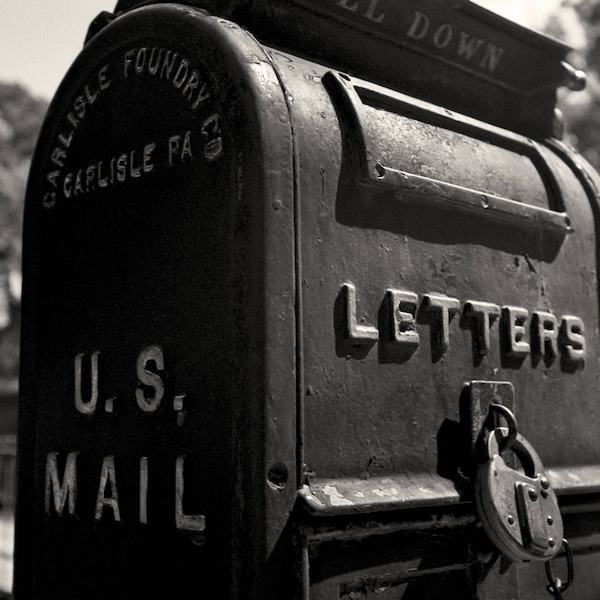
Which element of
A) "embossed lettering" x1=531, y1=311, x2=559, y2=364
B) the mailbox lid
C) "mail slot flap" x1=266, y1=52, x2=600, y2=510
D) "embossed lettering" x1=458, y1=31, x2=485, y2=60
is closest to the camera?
the mailbox lid

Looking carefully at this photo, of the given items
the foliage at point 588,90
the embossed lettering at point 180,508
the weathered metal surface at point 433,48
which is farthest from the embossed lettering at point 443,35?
the foliage at point 588,90

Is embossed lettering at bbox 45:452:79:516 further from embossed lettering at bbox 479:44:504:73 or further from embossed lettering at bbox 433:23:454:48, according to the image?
embossed lettering at bbox 479:44:504:73

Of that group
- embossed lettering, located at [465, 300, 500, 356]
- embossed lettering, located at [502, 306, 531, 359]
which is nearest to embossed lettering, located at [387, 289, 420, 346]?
embossed lettering, located at [465, 300, 500, 356]

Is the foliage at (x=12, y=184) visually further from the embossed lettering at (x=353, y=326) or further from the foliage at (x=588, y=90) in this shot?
the embossed lettering at (x=353, y=326)

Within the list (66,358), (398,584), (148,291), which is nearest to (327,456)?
(398,584)

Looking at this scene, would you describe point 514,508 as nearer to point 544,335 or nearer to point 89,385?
point 544,335

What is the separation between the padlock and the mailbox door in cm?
5

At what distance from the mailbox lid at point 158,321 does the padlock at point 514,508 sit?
461 mm

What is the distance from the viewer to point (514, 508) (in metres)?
1.72

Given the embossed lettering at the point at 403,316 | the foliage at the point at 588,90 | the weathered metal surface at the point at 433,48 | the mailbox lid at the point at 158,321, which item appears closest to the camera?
the mailbox lid at the point at 158,321

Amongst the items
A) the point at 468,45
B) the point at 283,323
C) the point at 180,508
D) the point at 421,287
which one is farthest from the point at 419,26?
the point at 180,508

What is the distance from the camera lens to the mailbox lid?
58.6 inches

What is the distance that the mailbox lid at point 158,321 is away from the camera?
58.6 inches

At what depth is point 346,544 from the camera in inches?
61.0
